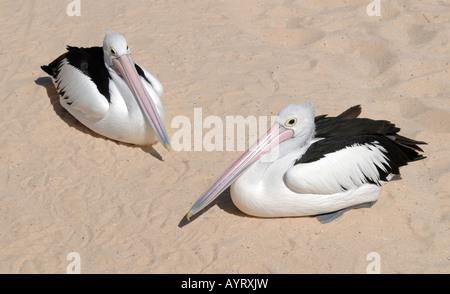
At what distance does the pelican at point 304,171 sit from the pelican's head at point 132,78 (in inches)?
37.5

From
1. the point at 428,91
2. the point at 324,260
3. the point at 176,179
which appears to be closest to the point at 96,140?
the point at 176,179

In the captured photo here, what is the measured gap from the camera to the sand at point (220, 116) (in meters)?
4.07

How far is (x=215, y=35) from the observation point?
664 centimetres

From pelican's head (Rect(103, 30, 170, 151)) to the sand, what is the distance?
12.4 inches

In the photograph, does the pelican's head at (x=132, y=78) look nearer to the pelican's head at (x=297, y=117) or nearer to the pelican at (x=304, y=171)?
the pelican at (x=304, y=171)

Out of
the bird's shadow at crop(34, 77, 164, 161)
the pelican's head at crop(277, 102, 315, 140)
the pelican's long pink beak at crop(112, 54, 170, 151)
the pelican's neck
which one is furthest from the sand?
the pelican's head at crop(277, 102, 315, 140)

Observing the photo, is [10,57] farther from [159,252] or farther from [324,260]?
[324,260]

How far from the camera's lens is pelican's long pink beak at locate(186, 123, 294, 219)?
4.16 m

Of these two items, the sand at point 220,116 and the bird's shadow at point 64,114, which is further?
the bird's shadow at point 64,114

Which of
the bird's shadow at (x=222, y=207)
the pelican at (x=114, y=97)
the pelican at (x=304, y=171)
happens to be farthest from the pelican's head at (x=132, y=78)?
the pelican at (x=304, y=171)

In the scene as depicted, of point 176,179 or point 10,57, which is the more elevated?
point 10,57

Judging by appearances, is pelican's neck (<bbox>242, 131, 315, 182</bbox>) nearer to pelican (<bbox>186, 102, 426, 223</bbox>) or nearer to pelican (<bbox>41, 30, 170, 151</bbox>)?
→ pelican (<bbox>186, 102, 426, 223</bbox>)

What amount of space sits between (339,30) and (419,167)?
7.82ft

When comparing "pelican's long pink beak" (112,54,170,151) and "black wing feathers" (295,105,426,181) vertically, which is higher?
"pelican's long pink beak" (112,54,170,151)
